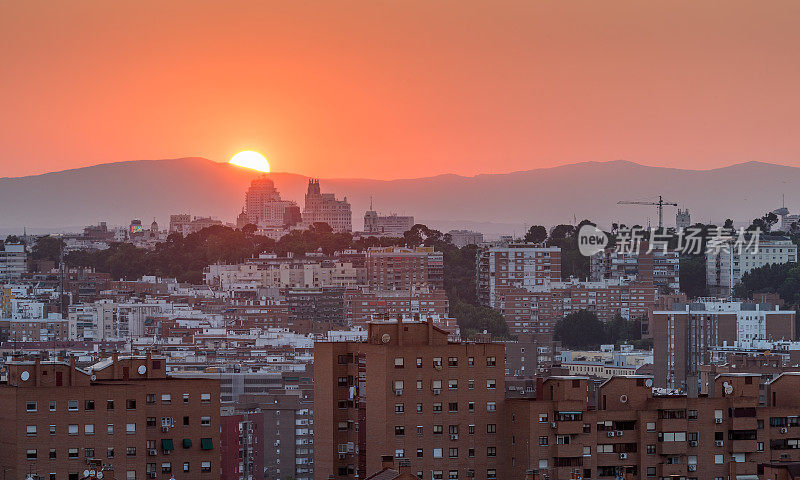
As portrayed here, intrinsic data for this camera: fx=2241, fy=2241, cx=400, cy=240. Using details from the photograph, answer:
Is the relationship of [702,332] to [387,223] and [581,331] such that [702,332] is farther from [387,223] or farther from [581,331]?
[387,223]

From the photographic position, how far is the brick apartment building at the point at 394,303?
8250 cm

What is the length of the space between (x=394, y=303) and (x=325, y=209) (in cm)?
6195

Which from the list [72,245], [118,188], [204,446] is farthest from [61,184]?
[204,446]

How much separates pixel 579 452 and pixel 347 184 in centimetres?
12642

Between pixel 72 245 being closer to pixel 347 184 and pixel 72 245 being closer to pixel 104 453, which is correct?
pixel 347 184

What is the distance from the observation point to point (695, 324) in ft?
207

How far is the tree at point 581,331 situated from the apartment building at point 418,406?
51277mm

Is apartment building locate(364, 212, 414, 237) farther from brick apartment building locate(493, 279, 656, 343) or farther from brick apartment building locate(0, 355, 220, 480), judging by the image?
brick apartment building locate(0, 355, 220, 480)

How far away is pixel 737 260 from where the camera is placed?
9250cm

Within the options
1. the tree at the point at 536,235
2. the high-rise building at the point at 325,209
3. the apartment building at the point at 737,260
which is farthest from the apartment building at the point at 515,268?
the high-rise building at the point at 325,209

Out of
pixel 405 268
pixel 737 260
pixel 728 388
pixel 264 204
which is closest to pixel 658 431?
pixel 728 388

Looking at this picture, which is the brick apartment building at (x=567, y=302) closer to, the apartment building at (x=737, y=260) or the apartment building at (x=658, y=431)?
the apartment building at (x=737, y=260)

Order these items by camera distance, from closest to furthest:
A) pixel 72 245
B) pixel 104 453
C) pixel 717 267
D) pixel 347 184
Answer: pixel 104 453 → pixel 717 267 → pixel 72 245 → pixel 347 184

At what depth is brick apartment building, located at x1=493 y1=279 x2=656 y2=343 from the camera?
3273 inches
